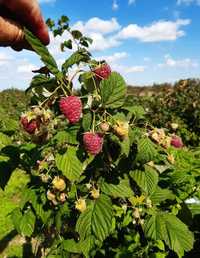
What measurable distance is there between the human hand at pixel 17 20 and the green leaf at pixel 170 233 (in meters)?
1.26

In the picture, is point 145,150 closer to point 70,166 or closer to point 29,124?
point 70,166

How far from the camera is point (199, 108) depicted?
38.0 ft

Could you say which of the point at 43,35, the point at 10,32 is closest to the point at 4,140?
the point at 43,35

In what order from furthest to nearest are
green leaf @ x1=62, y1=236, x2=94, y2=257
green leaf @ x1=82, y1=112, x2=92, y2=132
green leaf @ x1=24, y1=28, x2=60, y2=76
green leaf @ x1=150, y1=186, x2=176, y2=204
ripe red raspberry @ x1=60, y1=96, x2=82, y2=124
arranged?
green leaf @ x1=150, y1=186, x2=176, y2=204 → green leaf @ x1=62, y1=236, x2=94, y2=257 → green leaf @ x1=82, y1=112, x2=92, y2=132 → ripe red raspberry @ x1=60, y1=96, x2=82, y2=124 → green leaf @ x1=24, y1=28, x2=60, y2=76

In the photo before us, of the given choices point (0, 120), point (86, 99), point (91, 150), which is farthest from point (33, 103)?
point (0, 120)

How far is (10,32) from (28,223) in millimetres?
1276

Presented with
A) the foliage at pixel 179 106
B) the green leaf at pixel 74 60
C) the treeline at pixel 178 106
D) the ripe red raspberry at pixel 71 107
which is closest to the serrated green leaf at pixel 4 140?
the green leaf at pixel 74 60

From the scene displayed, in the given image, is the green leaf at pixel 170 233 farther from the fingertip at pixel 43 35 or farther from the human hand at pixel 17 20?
the human hand at pixel 17 20

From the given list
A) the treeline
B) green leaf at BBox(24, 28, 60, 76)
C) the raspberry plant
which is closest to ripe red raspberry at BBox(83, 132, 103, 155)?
the raspberry plant

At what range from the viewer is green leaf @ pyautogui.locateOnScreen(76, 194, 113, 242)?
2.34 m

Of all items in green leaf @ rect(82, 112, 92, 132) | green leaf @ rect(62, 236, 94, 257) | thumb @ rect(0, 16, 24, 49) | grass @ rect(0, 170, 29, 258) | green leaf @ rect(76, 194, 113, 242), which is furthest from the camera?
grass @ rect(0, 170, 29, 258)

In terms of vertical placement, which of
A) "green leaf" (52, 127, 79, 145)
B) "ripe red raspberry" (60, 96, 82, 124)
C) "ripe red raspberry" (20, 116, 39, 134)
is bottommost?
"green leaf" (52, 127, 79, 145)

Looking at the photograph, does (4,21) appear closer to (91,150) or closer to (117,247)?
(91,150)

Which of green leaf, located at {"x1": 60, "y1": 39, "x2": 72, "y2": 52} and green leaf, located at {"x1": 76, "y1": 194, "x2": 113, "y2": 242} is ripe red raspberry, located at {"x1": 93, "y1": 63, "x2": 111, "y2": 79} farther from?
green leaf, located at {"x1": 76, "y1": 194, "x2": 113, "y2": 242}
